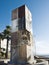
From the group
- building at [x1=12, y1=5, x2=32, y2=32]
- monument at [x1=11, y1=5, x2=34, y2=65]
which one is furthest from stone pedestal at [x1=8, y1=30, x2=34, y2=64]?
building at [x1=12, y1=5, x2=32, y2=32]

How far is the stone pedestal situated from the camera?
42.9 ft

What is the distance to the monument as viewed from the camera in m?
13.2

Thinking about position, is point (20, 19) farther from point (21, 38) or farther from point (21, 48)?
point (21, 48)

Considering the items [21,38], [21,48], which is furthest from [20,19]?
[21,48]

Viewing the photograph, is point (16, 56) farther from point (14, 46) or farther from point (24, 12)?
point (24, 12)

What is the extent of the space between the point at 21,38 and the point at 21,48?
126cm

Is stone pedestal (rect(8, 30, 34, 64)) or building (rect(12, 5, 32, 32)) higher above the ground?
building (rect(12, 5, 32, 32))

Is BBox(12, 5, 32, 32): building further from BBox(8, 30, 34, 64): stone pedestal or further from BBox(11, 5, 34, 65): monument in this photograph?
BBox(8, 30, 34, 64): stone pedestal

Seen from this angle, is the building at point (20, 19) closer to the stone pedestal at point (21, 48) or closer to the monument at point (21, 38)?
the monument at point (21, 38)

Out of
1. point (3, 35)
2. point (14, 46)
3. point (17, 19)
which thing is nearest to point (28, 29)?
point (17, 19)

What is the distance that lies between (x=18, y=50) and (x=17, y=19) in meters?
3.84

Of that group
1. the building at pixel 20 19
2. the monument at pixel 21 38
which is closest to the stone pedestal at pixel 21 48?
the monument at pixel 21 38

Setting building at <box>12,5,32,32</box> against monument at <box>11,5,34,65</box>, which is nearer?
monument at <box>11,5,34,65</box>

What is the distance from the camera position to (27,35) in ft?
46.8
